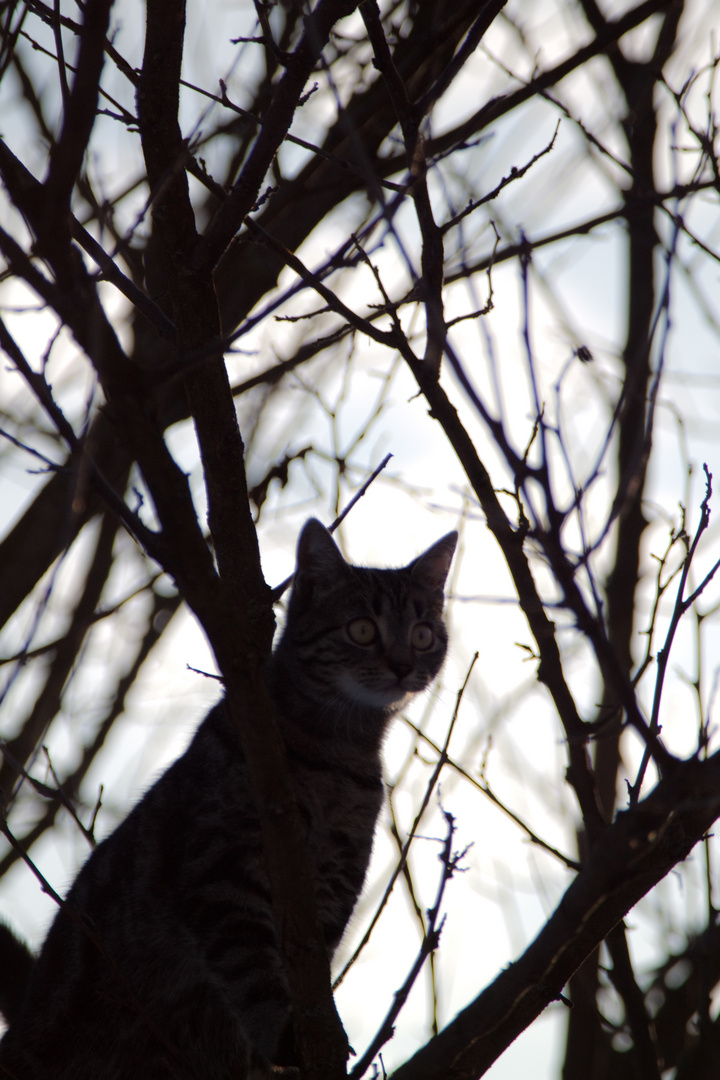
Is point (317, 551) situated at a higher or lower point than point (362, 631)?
higher

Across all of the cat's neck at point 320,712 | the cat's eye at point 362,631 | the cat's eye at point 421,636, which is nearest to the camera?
the cat's neck at point 320,712

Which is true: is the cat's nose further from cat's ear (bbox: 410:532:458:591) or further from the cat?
cat's ear (bbox: 410:532:458:591)

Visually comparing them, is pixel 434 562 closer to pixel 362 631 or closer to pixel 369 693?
pixel 362 631

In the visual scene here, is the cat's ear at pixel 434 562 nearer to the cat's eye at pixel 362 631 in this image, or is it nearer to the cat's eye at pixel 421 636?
the cat's eye at pixel 421 636

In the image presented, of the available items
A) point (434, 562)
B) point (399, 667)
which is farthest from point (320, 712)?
point (434, 562)

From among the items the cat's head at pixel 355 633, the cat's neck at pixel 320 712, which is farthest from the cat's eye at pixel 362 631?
the cat's neck at pixel 320 712

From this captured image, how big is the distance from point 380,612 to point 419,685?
0.45 m

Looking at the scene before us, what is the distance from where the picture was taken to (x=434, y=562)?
227 inches

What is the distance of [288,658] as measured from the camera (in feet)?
17.1

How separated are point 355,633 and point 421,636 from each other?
0.42 m

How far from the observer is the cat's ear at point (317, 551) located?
5.15 m

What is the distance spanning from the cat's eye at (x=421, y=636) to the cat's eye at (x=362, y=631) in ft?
0.77

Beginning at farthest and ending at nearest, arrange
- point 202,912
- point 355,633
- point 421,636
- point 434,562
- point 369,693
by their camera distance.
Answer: point 434,562 < point 421,636 < point 355,633 < point 369,693 < point 202,912

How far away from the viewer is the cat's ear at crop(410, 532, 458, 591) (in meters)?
5.73
